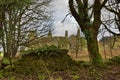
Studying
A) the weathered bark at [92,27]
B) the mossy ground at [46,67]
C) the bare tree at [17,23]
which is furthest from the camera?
the bare tree at [17,23]

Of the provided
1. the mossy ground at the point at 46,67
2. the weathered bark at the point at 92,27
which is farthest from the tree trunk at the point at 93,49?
the mossy ground at the point at 46,67

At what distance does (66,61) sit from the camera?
15.5 metres

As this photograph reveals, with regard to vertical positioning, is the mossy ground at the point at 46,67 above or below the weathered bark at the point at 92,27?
below

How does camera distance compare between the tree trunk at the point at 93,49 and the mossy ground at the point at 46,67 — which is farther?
the tree trunk at the point at 93,49

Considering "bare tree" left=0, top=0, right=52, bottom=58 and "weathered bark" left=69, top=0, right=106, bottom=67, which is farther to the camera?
"bare tree" left=0, top=0, right=52, bottom=58

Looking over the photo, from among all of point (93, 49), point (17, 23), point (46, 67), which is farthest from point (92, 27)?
point (17, 23)

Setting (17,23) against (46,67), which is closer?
(46,67)

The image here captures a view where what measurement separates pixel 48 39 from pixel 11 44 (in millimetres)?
6923

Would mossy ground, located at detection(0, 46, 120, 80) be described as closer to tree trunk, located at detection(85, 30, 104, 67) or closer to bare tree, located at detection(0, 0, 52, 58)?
tree trunk, located at detection(85, 30, 104, 67)

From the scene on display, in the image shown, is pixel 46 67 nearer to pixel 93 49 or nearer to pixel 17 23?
pixel 93 49

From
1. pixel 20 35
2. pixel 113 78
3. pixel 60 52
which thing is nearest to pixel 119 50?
pixel 20 35

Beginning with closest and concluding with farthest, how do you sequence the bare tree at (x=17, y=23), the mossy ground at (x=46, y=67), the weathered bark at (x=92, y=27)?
the mossy ground at (x=46, y=67)
the weathered bark at (x=92, y=27)
the bare tree at (x=17, y=23)

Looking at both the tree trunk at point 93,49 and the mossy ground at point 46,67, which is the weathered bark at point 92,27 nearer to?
the tree trunk at point 93,49

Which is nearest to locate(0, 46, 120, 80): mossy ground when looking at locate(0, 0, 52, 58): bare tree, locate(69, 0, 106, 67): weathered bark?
locate(69, 0, 106, 67): weathered bark
